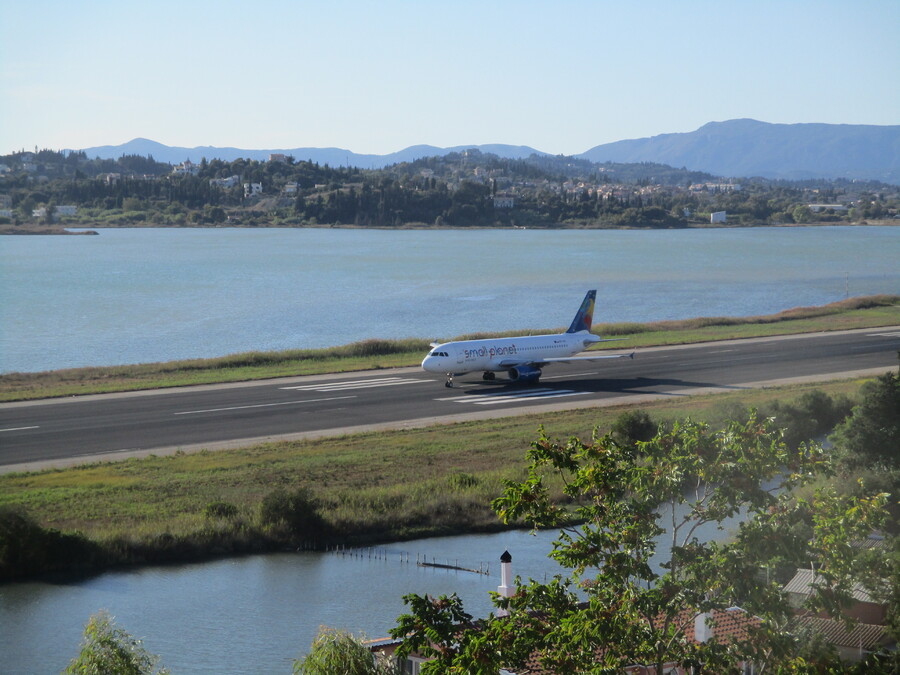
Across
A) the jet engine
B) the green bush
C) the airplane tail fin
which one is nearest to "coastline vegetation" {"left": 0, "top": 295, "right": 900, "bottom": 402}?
the jet engine

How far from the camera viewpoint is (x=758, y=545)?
1986 cm

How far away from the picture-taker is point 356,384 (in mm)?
83375

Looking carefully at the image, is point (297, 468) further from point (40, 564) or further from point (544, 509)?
point (544, 509)

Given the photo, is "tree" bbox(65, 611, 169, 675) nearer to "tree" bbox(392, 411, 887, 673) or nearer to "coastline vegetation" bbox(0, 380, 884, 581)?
"tree" bbox(392, 411, 887, 673)

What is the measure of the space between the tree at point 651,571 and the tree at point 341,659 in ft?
18.3

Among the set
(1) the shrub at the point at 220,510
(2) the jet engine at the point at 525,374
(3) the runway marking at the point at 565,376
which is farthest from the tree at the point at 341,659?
(3) the runway marking at the point at 565,376

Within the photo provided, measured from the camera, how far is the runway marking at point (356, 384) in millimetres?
81438

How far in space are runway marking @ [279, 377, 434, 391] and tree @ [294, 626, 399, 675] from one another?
55545 mm

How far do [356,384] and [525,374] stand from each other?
13.2 metres

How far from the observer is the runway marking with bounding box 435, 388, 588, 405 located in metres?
76.4

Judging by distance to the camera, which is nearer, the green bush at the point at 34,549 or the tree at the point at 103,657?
the tree at the point at 103,657

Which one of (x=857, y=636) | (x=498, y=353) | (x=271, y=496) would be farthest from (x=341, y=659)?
(x=498, y=353)

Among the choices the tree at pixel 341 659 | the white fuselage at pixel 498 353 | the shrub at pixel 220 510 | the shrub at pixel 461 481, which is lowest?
the shrub at pixel 461 481

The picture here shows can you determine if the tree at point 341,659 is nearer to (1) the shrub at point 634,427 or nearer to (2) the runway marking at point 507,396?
(1) the shrub at point 634,427
